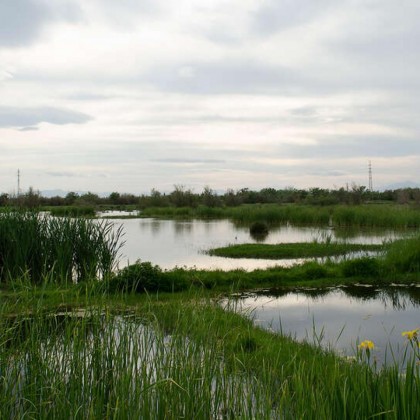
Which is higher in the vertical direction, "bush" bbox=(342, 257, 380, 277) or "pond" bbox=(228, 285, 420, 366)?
"bush" bbox=(342, 257, 380, 277)

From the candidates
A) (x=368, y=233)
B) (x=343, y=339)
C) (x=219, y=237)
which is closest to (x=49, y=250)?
(x=343, y=339)

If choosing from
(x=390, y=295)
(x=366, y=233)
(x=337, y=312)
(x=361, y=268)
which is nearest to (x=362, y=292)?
(x=390, y=295)

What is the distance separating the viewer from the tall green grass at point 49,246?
1073 cm

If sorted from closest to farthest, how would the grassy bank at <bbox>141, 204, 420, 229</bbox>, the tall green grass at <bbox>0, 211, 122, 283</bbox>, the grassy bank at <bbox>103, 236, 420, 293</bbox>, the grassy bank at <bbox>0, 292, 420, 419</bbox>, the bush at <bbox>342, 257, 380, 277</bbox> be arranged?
the grassy bank at <bbox>0, 292, 420, 419</bbox>
the tall green grass at <bbox>0, 211, 122, 283</bbox>
the grassy bank at <bbox>103, 236, 420, 293</bbox>
the bush at <bbox>342, 257, 380, 277</bbox>
the grassy bank at <bbox>141, 204, 420, 229</bbox>

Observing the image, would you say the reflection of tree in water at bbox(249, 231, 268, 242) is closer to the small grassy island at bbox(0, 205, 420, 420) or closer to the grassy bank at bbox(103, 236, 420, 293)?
the grassy bank at bbox(103, 236, 420, 293)

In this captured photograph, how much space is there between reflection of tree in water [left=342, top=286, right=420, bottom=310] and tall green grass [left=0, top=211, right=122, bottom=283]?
5.50m

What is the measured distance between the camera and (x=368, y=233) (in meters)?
24.6

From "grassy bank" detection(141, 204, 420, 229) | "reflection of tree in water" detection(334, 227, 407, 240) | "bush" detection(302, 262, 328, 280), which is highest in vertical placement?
"grassy bank" detection(141, 204, 420, 229)

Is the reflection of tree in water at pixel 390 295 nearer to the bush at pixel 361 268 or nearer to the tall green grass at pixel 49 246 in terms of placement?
the bush at pixel 361 268

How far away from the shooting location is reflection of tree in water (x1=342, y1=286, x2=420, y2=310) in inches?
402

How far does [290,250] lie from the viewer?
58.4 ft

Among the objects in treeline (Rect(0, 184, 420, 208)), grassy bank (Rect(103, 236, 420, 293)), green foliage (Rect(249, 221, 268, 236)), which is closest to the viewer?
grassy bank (Rect(103, 236, 420, 293))

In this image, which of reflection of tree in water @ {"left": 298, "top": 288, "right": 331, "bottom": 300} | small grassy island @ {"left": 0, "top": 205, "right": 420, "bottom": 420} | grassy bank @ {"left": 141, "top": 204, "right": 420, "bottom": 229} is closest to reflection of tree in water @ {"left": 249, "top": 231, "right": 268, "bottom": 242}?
grassy bank @ {"left": 141, "top": 204, "right": 420, "bottom": 229}

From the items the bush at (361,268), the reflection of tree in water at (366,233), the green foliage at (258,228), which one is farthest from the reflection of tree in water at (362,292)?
the green foliage at (258,228)
